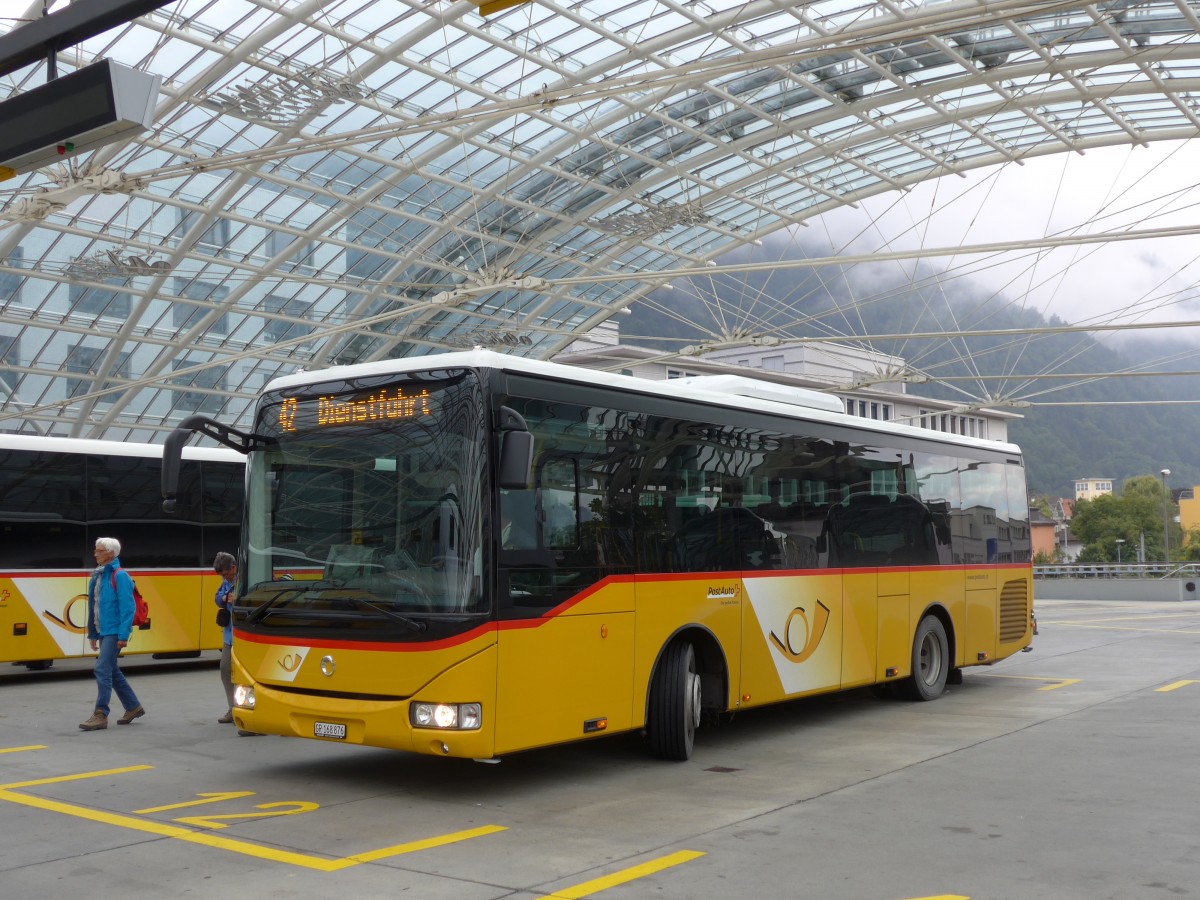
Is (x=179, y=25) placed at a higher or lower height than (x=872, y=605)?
higher

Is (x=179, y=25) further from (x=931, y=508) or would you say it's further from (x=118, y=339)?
(x=931, y=508)

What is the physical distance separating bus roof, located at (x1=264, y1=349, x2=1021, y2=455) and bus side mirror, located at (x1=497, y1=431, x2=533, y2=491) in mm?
590

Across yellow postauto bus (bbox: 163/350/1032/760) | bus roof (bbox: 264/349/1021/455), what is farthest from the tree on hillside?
yellow postauto bus (bbox: 163/350/1032/760)

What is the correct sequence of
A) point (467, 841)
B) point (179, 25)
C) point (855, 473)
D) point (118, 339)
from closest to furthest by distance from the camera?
point (467, 841) → point (855, 473) → point (179, 25) → point (118, 339)

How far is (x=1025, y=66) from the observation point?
29641 mm

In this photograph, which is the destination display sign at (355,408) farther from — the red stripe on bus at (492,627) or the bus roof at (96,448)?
the bus roof at (96,448)

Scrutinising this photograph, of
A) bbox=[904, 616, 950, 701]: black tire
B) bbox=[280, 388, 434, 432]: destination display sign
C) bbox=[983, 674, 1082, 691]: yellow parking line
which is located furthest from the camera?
bbox=[983, 674, 1082, 691]: yellow parking line

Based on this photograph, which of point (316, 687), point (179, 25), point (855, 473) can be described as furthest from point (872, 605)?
point (179, 25)

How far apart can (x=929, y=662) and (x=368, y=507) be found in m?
8.14

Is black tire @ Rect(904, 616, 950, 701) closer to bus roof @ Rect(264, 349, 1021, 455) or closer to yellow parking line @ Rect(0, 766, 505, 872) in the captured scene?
bus roof @ Rect(264, 349, 1021, 455)

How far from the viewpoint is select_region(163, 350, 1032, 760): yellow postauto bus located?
27.8 ft

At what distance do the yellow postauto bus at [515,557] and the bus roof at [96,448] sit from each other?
6.84 m

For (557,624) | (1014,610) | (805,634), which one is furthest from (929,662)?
(557,624)

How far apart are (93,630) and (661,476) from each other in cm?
579
